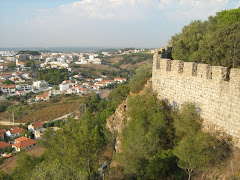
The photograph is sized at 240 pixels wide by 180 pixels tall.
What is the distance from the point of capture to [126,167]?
8578mm

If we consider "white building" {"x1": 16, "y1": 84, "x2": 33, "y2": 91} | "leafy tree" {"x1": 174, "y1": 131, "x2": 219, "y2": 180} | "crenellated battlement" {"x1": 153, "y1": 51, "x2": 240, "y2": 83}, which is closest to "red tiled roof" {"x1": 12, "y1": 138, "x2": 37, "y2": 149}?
"crenellated battlement" {"x1": 153, "y1": 51, "x2": 240, "y2": 83}

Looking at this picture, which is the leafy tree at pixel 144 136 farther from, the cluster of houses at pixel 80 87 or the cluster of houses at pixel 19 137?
the cluster of houses at pixel 80 87

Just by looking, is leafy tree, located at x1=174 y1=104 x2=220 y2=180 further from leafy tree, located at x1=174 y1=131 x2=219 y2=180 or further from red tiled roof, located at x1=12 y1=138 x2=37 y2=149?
red tiled roof, located at x1=12 y1=138 x2=37 y2=149

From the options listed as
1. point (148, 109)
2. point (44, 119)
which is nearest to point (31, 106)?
point (44, 119)

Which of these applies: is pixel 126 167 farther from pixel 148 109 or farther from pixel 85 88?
pixel 85 88

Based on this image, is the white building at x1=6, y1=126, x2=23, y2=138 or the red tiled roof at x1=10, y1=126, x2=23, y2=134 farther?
the red tiled roof at x1=10, y1=126, x2=23, y2=134

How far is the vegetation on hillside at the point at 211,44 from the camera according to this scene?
35.2ft

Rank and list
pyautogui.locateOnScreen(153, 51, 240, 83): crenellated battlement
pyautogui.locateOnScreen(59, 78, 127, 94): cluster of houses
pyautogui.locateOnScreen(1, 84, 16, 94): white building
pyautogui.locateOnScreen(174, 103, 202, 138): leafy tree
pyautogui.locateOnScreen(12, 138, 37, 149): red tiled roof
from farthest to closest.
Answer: pyautogui.locateOnScreen(59, 78, 127, 94): cluster of houses → pyautogui.locateOnScreen(1, 84, 16, 94): white building → pyautogui.locateOnScreen(12, 138, 37, 149): red tiled roof → pyautogui.locateOnScreen(174, 103, 202, 138): leafy tree → pyautogui.locateOnScreen(153, 51, 240, 83): crenellated battlement

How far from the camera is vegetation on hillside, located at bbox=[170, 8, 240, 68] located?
422 inches

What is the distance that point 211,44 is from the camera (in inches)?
437

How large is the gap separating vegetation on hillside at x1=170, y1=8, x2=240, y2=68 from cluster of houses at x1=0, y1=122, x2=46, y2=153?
3079 cm

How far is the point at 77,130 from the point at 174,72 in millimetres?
6431

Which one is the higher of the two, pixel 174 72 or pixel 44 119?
pixel 174 72

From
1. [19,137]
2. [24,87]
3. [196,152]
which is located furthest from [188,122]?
[24,87]
